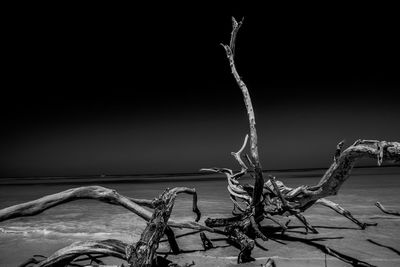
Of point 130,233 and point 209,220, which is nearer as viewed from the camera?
point 209,220

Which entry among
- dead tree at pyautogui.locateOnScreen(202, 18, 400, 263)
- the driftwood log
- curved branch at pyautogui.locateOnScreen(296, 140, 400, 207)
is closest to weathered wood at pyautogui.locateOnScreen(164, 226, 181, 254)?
the driftwood log

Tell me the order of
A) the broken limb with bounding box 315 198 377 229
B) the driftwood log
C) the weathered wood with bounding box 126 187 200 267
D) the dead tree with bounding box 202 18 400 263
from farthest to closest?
1. the broken limb with bounding box 315 198 377 229
2. the dead tree with bounding box 202 18 400 263
3. the driftwood log
4. the weathered wood with bounding box 126 187 200 267

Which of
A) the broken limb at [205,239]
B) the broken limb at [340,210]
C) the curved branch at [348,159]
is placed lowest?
the broken limb at [205,239]

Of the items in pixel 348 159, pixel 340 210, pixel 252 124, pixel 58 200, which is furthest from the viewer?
pixel 340 210

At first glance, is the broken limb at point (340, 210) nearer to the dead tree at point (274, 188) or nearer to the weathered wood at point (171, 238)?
the dead tree at point (274, 188)

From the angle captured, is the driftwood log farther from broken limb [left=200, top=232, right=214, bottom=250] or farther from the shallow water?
the shallow water

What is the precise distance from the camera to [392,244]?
3.40 metres

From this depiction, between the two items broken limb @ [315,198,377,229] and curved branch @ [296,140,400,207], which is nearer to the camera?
curved branch @ [296,140,400,207]

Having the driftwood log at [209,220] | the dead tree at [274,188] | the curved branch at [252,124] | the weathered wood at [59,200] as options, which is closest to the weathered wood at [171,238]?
the driftwood log at [209,220]

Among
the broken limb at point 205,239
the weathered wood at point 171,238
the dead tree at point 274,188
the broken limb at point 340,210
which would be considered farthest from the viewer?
the broken limb at point 340,210

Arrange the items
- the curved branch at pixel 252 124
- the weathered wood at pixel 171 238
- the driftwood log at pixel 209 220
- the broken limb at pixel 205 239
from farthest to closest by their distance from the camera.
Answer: the curved branch at pixel 252 124 → the broken limb at pixel 205 239 → the weathered wood at pixel 171 238 → the driftwood log at pixel 209 220

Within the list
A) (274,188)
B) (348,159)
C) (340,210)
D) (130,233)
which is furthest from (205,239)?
(340,210)

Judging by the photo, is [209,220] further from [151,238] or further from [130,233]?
[151,238]

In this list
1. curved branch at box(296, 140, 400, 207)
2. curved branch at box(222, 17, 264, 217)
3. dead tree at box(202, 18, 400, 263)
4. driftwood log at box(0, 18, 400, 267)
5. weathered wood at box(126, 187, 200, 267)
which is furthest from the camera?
curved branch at box(222, 17, 264, 217)
